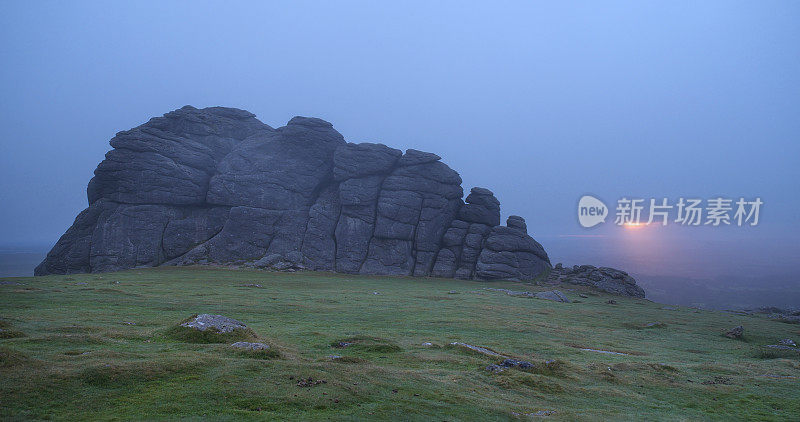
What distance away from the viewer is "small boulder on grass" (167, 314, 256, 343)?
21438 millimetres

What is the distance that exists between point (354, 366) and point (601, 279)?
280 feet

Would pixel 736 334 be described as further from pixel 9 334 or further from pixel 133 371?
pixel 9 334

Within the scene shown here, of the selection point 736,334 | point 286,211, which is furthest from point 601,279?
point 286,211

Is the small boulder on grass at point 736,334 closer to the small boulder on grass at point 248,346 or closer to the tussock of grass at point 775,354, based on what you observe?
the tussock of grass at point 775,354

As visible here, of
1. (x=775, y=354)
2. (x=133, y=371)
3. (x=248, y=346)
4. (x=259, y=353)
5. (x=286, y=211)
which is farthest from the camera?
(x=286, y=211)

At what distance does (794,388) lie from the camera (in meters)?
23.0

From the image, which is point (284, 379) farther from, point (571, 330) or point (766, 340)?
point (766, 340)

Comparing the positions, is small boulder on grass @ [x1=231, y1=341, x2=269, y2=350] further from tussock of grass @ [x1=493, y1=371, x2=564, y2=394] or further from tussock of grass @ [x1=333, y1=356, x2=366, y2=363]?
tussock of grass @ [x1=493, y1=371, x2=564, y2=394]

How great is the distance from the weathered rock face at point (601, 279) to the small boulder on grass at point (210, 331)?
81162mm

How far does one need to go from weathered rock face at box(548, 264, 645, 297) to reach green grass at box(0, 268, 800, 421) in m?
40.1

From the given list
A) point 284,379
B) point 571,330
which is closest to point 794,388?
point 571,330

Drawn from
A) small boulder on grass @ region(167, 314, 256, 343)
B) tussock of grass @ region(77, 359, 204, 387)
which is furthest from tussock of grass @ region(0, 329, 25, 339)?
tussock of grass @ region(77, 359, 204, 387)

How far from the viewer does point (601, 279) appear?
90.2 m

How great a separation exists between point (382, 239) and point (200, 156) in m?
48.9
